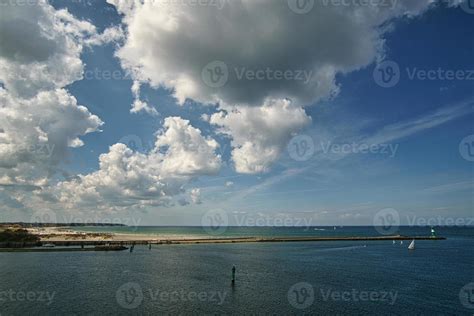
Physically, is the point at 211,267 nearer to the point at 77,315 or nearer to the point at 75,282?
the point at 75,282

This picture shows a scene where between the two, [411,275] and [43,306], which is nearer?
[43,306]

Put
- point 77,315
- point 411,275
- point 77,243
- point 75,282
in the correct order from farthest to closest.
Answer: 1. point 77,243
2. point 411,275
3. point 75,282
4. point 77,315

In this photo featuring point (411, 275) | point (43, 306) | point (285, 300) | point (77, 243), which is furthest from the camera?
point (77, 243)

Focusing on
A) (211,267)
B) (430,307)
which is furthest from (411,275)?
(211,267)

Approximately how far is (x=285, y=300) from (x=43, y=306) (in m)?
30.0

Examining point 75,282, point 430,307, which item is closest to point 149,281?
point 75,282

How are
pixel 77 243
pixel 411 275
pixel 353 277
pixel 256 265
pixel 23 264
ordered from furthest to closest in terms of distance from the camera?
1. pixel 77 243
2. pixel 256 265
3. pixel 23 264
4. pixel 411 275
5. pixel 353 277

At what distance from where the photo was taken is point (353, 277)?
62.5 m

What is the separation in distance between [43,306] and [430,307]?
1899 inches

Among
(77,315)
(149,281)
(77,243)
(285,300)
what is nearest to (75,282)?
(149,281)

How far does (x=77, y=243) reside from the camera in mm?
121062

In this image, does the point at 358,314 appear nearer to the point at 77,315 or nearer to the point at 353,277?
the point at 353,277

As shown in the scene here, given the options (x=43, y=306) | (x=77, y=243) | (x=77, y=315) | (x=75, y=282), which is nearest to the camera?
(x=77, y=315)

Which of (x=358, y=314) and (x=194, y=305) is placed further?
(x=194, y=305)
